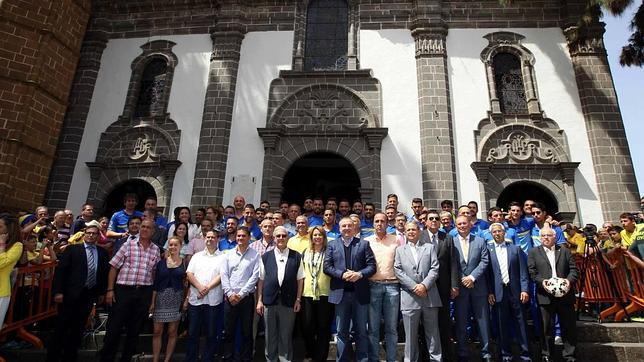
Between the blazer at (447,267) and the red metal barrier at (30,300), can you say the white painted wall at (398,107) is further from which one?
the red metal barrier at (30,300)

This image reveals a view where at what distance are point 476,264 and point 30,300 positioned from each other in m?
6.05

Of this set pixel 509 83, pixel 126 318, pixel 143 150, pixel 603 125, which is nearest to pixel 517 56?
pixel 509 83

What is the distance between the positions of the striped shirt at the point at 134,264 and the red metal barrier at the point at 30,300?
138 centimetres

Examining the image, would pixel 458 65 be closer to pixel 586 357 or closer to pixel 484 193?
pixel 484 193

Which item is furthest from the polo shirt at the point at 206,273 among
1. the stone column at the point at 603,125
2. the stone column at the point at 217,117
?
the stone column at the point at 603,125

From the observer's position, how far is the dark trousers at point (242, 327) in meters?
4.72

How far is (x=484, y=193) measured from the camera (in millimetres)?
9523

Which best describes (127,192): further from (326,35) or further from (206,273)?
(326,35)

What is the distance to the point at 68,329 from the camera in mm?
4762

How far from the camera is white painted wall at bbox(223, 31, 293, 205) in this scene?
10.1 m

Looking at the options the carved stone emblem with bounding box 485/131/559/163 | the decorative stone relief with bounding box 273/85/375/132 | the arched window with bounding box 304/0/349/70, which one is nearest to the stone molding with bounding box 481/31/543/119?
the carved stone emblem with bounding box 485/131/559/163

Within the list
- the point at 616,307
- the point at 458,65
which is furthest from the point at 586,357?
the point at 458,65

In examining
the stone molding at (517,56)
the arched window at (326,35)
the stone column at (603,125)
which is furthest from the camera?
the arched window at (326,35)

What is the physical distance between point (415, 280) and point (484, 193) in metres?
5.77
